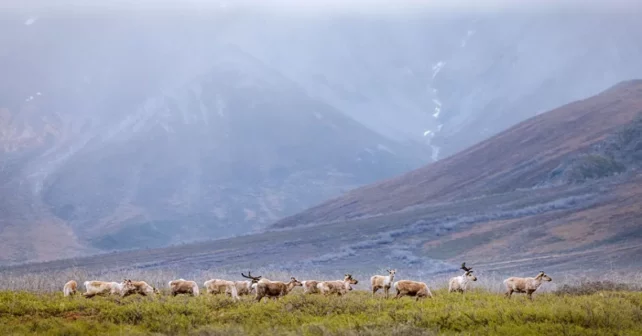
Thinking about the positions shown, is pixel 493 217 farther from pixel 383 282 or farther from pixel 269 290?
pixel 269 290

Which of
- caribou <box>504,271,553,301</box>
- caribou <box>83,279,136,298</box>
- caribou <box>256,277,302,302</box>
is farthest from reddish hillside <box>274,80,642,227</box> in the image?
caribou <box>83,279,136,298</box>

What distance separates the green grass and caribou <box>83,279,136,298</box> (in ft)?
2.80

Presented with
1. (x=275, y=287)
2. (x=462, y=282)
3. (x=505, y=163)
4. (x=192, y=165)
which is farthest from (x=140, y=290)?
(x=192, y=165)

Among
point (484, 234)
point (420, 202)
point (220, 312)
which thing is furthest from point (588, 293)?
point (420, 202)

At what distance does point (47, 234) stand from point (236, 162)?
152ft

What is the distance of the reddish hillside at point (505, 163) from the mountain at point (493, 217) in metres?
0.20

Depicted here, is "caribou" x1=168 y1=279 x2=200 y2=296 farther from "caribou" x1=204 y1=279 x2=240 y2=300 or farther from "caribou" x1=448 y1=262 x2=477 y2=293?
"caribou" x1=448 y1=262 x2=477 y2=293

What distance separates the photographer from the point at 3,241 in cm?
11094

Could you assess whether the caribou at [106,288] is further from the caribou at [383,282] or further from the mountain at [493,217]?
the mountain at [493,217]

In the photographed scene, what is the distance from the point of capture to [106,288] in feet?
80.7

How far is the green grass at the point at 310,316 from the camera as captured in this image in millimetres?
20344

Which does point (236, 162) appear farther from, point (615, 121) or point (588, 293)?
point (588, 293)

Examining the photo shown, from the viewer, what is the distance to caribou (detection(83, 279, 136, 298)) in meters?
24.2

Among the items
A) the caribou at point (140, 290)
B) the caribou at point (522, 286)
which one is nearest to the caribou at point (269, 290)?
the caribou at point (140, 290)
